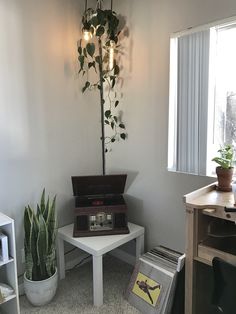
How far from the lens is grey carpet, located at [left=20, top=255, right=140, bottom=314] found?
6.76 ft

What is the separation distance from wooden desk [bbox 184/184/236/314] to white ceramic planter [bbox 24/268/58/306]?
3.22 feet

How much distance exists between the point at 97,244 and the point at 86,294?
1.53ft

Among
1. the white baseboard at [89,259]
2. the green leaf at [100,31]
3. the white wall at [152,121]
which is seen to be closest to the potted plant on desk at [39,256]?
the white baseboard at [89,259]

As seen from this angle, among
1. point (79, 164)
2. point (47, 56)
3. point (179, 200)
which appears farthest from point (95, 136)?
point (179, 200)

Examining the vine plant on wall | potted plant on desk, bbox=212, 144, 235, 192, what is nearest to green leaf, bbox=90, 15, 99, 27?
the vine plant on wall

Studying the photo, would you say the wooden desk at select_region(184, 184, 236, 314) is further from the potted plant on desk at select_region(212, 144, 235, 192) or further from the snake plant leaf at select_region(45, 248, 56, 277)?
the snake plant leaf at select_region(45, 248, 56, 277)

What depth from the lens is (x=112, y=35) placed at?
2.34m

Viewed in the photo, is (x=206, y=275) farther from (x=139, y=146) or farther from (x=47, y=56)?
(x=47, y=56)

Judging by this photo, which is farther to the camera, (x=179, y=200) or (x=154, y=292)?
(x=179, y=200)

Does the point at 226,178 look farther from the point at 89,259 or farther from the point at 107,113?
the point at 89,259

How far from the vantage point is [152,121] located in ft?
7.54

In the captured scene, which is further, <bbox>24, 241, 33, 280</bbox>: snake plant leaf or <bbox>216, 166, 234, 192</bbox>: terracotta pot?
<bbox>24, 241, 33, 280</bbox>: snake plant leaf

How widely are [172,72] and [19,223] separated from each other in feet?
5.44

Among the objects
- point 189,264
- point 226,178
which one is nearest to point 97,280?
point 189,264
